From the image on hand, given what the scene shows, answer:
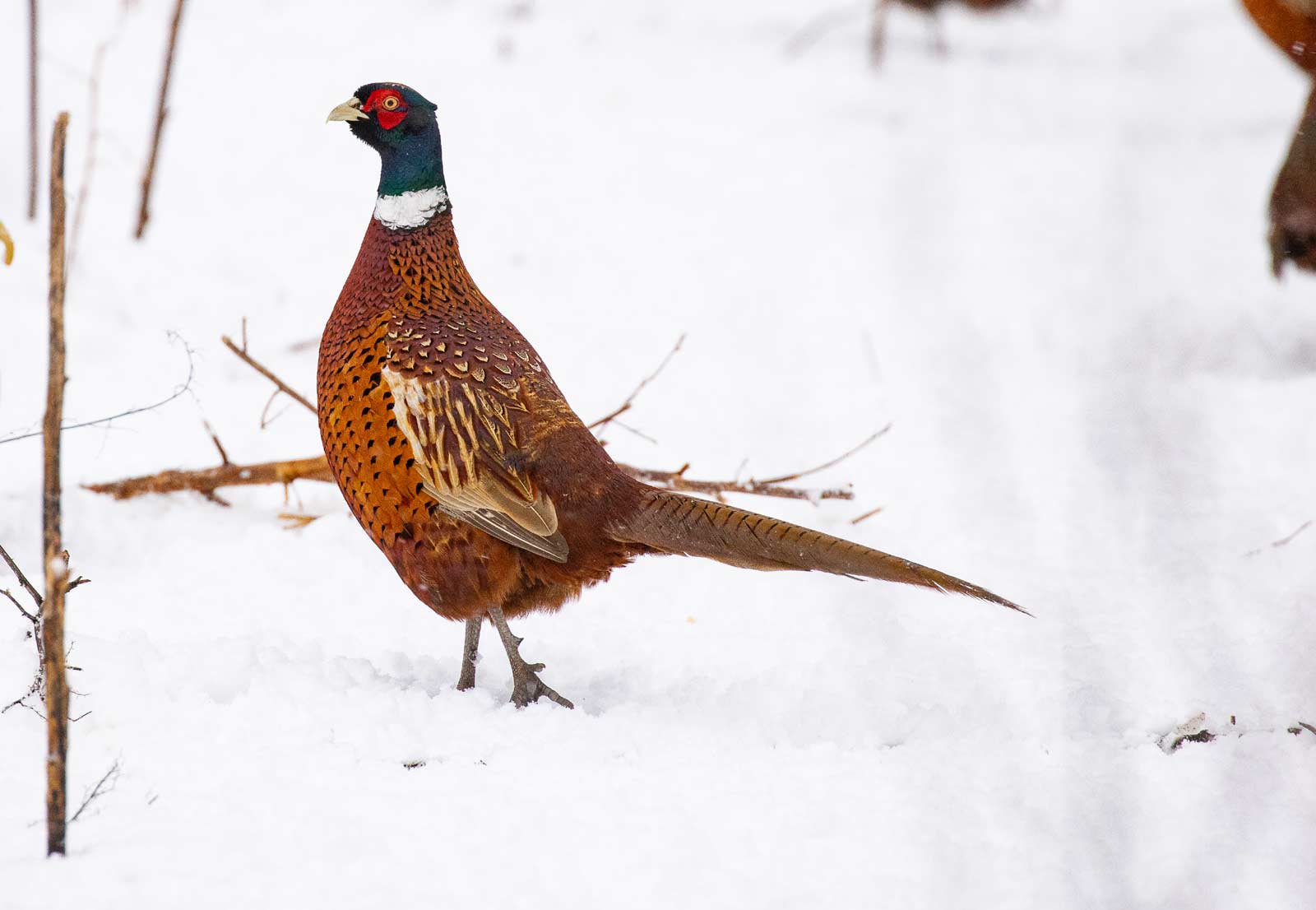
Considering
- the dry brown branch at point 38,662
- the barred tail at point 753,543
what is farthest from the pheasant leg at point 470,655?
the dry brown branch at point 38,662

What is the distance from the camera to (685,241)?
216 inches

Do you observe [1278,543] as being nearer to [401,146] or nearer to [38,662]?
[401,146]

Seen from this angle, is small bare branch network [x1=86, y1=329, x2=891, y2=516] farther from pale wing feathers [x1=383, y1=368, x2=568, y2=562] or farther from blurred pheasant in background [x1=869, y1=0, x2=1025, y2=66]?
blurred pheasant in background [x1=869, y1=0, x2=1025, y2=66]

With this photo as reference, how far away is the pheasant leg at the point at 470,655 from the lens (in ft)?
8.59

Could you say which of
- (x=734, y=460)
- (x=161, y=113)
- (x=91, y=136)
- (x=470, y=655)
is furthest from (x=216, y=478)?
(x=91, y=136)

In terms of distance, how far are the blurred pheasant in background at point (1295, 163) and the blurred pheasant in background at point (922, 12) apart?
2.72 meters

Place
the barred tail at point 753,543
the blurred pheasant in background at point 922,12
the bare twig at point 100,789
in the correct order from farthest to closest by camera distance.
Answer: the blurred pheasant in background at point 922,12 → the barred tail at point 753,543 → the bare twig at point 100,789

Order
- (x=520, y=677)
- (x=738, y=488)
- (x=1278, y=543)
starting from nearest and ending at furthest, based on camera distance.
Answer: (x=520, y=677)
(x=1278, y=543)
(x=738, y=488)

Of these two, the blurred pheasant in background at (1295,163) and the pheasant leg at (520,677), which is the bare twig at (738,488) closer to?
the pheasant leg at (520,677)

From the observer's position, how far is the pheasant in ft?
8.08

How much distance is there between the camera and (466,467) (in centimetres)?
247

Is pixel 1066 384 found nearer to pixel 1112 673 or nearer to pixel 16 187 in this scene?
pixel 1112 673

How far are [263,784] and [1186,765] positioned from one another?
5.22 feet

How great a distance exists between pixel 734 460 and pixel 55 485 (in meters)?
2.59
